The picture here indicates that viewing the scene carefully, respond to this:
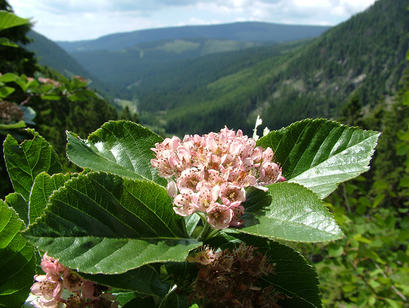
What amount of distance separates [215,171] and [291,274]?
43 cm

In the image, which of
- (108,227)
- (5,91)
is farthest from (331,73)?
(108,227)

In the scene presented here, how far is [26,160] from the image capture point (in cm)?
132

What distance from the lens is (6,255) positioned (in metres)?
1.01

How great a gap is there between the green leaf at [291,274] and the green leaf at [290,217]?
0.47 feet

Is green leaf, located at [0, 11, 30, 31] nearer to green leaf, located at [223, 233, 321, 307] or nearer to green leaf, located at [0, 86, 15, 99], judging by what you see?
green leaf, located at [0, 86, 15, 99]

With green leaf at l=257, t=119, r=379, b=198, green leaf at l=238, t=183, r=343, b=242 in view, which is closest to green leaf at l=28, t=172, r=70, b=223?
green leaf at l=238, t=183, r=343, b=242

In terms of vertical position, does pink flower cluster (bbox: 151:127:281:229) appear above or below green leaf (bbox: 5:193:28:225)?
above

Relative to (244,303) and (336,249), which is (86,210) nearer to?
(244,303)

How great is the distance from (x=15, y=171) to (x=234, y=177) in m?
0.88

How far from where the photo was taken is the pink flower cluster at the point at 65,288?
3.28 feet

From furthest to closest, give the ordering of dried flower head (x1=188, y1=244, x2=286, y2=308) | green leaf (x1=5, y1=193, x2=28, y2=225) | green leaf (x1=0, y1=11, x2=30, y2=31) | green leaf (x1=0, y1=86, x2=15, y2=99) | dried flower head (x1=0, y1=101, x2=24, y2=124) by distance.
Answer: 1. dried flower head (x1=0, y1=101, x2=24, y2=124)
2. green leaf (x1=0, y1=86, x2=15, y2=99)
3. green leaf (x1=0, y1=11, x2=30, y2=31)
4. green leaf (x1=5, y1=193, x2=28, y2=225)
5. dried flower head (x1=188, y1=244, x2=286, y2=308)

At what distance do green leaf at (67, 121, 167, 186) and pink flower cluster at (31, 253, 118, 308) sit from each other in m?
0.39

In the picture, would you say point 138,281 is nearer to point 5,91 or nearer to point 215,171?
point 215,171

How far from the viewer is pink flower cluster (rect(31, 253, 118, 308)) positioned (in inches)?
39.3
